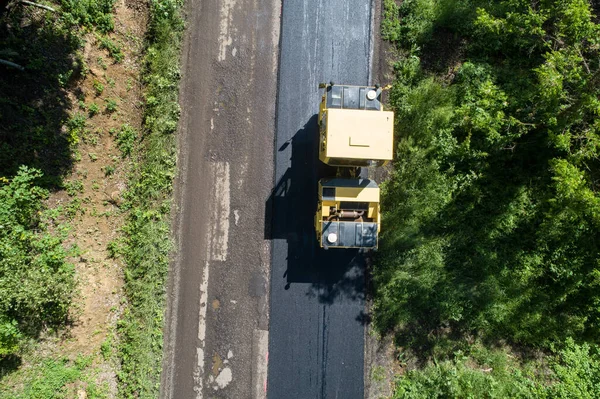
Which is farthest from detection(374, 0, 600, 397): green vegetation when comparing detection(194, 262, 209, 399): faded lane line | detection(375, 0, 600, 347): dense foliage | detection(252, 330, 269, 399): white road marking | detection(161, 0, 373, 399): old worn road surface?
detection(194, 262, 209, 399): faded lane line

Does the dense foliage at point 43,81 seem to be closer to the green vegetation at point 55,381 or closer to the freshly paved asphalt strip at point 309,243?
the green vegetation at point 55,381

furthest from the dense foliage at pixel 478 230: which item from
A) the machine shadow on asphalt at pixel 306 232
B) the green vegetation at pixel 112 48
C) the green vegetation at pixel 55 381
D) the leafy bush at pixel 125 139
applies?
the green vegetation at pixel 55 381

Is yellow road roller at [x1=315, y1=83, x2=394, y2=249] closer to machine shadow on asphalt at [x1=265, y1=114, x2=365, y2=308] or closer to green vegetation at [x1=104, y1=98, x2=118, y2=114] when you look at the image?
machine shadow on asphalt at [x1=265, y1=114, x2=365, y2=308]

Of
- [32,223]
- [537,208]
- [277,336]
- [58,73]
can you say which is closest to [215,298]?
[277,336]

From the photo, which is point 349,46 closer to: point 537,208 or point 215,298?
point 537,208

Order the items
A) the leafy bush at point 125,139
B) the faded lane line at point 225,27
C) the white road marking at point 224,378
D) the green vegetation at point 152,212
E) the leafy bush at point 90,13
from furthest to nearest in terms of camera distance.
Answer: the faded lane line at point 225,27
the leafy bush at point 125,139
the white road marking at point 224,378
the green vegetation at point 152,212
the leafy bush at point 90,13

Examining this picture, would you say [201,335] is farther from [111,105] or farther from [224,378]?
[111,105]

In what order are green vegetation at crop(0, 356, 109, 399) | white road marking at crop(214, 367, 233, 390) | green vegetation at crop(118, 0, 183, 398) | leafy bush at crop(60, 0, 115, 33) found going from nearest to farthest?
green vegetation at crop(0, 356, 109, 399)
leafy bush at crop(60, 0, 115, 33)
green vegetation at crop(118, 0, 183, 398)
white road marking at crop(214, 367, 233, 390)
